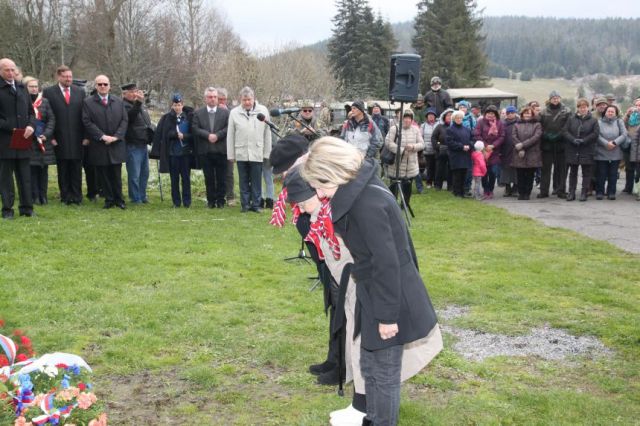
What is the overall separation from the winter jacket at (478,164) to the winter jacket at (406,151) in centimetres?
159

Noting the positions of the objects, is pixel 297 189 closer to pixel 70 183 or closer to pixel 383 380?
pixel 383 380

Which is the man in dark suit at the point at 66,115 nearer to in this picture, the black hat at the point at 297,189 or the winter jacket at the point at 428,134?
the winter jacket at the point at 428,134

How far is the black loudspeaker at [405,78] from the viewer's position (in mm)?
10680

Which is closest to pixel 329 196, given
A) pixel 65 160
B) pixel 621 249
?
pixel 621 249

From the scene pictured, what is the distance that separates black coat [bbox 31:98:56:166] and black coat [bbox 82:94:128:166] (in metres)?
0.53

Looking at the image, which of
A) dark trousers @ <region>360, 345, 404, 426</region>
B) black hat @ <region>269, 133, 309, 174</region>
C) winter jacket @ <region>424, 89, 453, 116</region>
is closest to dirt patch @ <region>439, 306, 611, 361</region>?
dark trousers @ <region>360, 345, 404, 426</region>

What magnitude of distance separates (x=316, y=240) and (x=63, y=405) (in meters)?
1.68

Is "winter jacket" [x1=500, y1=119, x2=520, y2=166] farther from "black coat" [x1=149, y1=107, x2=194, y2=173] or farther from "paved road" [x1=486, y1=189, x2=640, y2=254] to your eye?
"black coat" [x1=149, y1=107, x2=194, y2=173]

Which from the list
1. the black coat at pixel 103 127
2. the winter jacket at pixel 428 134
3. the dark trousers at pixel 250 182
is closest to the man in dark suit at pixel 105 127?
the black coat at pixel 103 127

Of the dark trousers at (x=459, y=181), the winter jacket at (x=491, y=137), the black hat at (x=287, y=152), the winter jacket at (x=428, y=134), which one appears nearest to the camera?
the black hat at (x=287, y=152)

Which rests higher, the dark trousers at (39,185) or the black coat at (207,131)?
the black coat at (207,131)

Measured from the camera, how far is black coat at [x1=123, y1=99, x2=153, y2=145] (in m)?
11.9

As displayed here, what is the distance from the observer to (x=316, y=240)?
4094mm

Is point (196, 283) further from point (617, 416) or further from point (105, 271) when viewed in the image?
point (617, 416)
